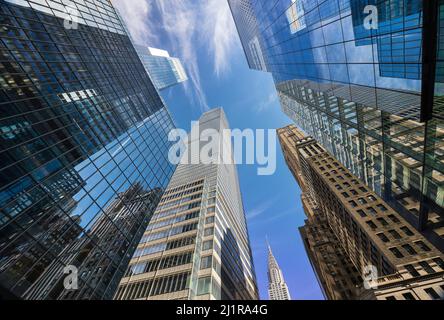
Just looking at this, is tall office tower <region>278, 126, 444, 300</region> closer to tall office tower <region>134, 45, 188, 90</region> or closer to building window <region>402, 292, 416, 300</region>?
building window <region>402, 292, 416, 300</region>

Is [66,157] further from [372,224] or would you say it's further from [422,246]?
[422,246]

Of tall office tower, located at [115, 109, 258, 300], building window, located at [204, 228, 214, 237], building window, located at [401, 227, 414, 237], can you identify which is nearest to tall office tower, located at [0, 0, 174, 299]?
tall office tower, located at [115, 109, 258, 300]

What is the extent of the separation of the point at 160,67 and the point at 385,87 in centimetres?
12502

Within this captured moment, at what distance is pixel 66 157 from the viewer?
22109mm

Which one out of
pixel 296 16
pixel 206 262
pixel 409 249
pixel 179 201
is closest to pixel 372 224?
pixel 409 249

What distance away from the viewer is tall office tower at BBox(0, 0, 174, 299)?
1688 centimetres

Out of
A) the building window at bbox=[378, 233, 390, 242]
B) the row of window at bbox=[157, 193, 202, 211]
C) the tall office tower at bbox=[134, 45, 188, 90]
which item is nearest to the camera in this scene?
the building window at bbox=[378, 233, 390, 242]

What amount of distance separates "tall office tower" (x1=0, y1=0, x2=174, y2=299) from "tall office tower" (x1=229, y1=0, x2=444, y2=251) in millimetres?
28223

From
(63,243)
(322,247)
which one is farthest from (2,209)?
(322,247)

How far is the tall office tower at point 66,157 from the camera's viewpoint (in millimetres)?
16875

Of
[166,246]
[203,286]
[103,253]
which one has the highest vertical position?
[103,253]

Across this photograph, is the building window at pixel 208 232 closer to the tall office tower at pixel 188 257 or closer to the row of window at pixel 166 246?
the tall office tower at pixel 188 257

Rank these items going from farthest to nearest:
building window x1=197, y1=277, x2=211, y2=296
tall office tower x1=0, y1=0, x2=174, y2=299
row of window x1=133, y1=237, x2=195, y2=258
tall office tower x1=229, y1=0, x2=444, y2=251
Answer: row of window x1=133, y1=237, x2=195, y2=258 < building window x1=197, y1=277, x2=211, y2=296 < tall office tower x1=0, y1=0, x2=174, y2=299 < tall office tower x1=229, y1=0, x2=444, y2=251

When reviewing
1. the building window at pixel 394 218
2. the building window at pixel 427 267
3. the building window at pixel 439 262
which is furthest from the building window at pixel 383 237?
the building window at pixel 439 262
